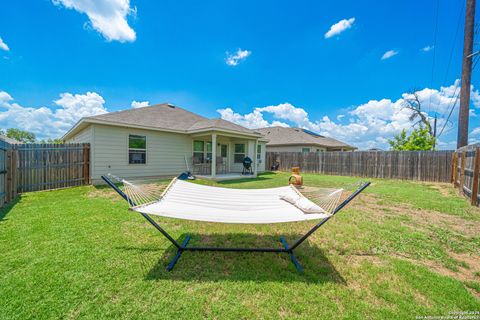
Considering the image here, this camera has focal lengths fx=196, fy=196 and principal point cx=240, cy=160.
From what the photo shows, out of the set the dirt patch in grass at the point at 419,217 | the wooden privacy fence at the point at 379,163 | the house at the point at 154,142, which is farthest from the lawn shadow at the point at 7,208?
the wooden privacy fence at the point at 379,163

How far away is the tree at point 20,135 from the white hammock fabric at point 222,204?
→ 51857 millimetres

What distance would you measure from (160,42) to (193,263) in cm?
1168

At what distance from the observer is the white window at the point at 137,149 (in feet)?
29.2

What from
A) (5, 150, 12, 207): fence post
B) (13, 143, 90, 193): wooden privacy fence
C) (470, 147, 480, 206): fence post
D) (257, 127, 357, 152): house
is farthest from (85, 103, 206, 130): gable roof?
(470, 147, 480, 206): fence post

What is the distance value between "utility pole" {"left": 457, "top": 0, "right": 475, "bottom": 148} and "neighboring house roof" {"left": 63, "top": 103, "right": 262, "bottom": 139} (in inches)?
381

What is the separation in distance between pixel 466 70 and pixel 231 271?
44.5 ft

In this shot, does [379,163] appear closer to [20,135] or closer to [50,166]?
[50,166]

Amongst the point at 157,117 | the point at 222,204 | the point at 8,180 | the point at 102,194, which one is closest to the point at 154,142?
the point at 157,117

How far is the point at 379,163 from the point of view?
12898 mm

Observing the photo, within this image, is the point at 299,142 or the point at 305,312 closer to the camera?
the point at 305,312

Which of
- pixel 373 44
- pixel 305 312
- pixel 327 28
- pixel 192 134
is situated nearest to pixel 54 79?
pixel 192 134

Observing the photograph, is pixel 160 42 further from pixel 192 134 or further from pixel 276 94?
pixel 276 94

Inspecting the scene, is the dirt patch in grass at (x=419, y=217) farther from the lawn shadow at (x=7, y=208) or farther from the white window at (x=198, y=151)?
the white window at (x=198, y=151)

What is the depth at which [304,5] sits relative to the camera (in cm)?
925
